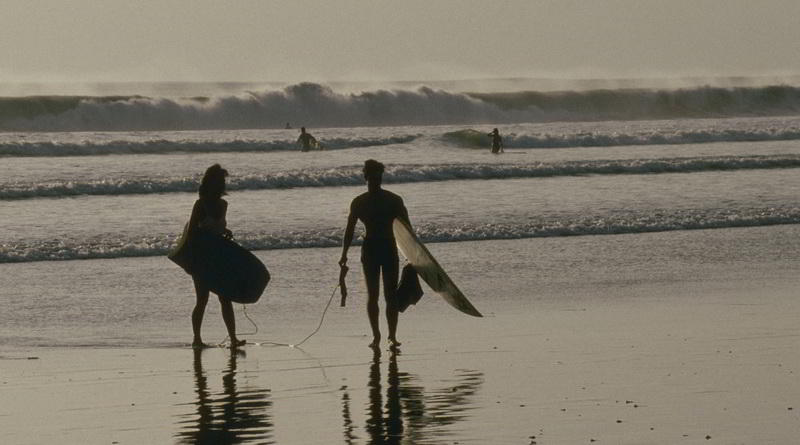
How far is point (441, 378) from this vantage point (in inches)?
423

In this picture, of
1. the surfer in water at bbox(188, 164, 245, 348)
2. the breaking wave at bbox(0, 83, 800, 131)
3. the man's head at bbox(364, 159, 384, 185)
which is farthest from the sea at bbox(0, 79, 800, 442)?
the man's head at bbox(364, 159, 384, 185)

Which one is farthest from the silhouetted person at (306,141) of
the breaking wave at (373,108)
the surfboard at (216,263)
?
the surfboard at (216,263)

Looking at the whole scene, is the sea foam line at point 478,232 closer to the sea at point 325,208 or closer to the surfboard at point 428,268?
the sea at point 325,208

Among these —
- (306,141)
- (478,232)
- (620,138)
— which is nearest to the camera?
(478,232)

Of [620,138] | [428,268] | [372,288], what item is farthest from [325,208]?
[620,138]

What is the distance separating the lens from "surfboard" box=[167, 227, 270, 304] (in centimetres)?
1307

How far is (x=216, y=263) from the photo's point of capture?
13102mm

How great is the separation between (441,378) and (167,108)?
52.7m

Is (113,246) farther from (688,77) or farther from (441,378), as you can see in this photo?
(688,77)

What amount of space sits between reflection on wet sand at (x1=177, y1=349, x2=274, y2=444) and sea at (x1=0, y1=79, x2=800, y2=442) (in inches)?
100

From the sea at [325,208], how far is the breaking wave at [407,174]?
0.22ft

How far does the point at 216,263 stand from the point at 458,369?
9.54 feet

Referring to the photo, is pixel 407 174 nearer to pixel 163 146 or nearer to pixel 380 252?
pixel 163 146

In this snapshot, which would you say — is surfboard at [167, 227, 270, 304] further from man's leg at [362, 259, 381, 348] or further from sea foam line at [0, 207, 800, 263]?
sea foam line at [0, 207, 800, 263]
